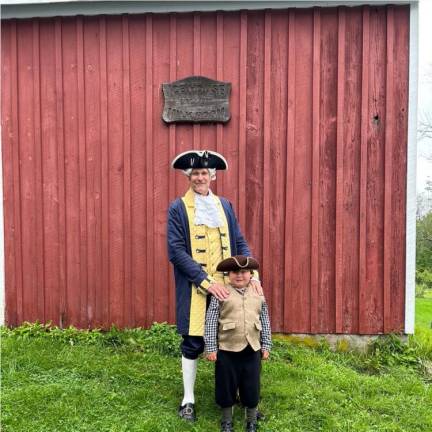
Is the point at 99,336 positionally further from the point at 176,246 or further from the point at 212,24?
the point at 212,24

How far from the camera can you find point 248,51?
461cm

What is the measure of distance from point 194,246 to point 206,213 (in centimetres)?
26

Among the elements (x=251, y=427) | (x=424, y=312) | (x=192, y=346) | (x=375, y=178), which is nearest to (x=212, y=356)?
(x=192, y=346)

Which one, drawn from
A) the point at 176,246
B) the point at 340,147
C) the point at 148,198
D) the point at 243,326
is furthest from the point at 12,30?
the point at 243,326

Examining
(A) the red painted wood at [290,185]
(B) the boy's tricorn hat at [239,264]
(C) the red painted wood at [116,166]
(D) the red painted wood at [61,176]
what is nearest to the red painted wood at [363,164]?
(A) the red painted wood at [290,185]

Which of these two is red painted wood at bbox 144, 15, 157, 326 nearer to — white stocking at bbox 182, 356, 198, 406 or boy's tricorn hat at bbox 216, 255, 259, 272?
white stocking at bbox 182, 356, 198, 406

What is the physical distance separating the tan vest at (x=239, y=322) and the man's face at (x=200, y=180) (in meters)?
0.76

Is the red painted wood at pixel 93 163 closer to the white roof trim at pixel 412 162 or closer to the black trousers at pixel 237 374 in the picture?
the black trousers at pixel 237 374

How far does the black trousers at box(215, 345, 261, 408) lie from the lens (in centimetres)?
308

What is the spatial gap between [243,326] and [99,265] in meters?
2.38

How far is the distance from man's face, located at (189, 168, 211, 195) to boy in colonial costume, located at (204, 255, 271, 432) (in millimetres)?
594

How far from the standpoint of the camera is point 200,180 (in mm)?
3305

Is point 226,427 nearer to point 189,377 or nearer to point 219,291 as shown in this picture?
point 189,377

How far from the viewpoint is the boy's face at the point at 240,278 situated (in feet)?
9.91
